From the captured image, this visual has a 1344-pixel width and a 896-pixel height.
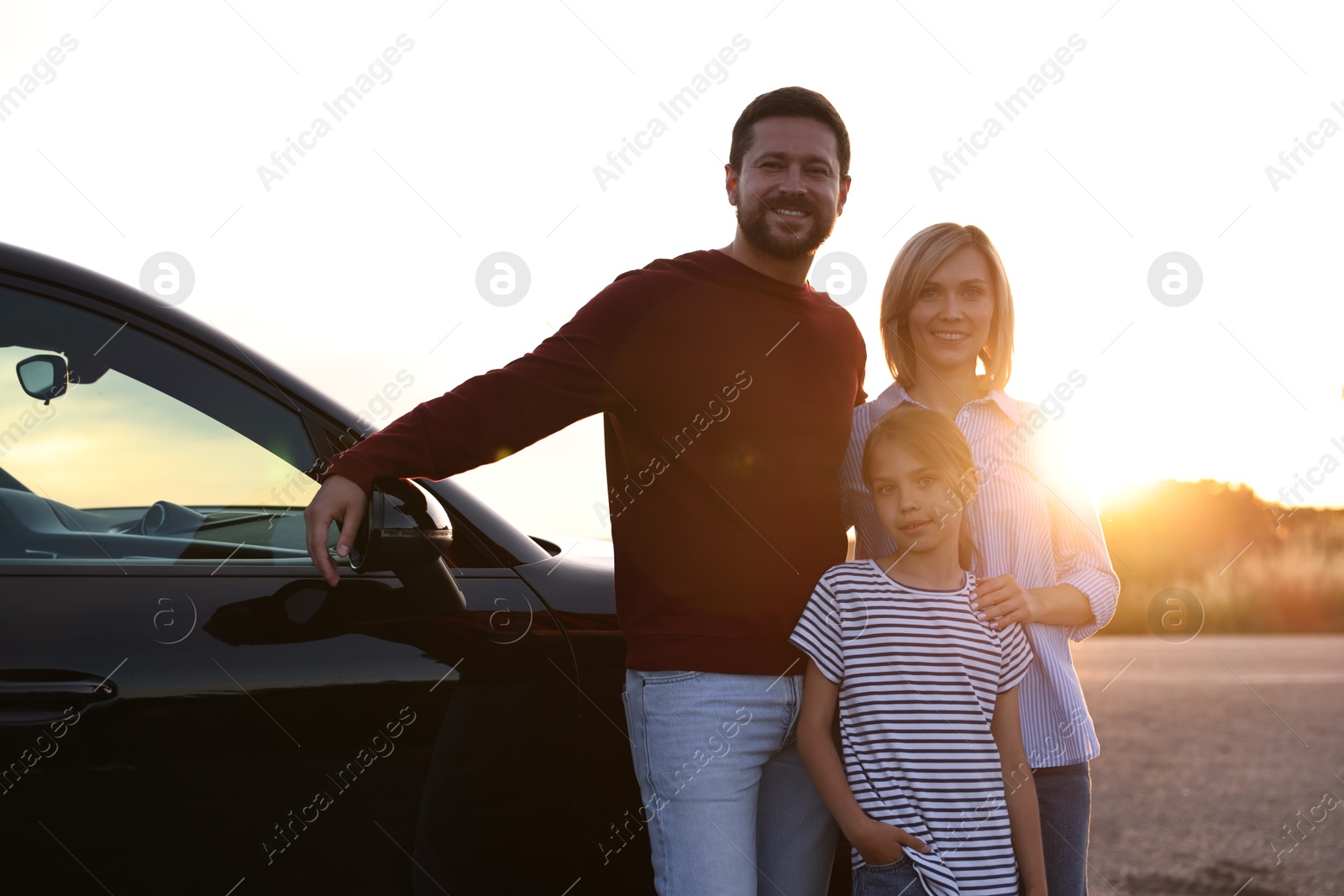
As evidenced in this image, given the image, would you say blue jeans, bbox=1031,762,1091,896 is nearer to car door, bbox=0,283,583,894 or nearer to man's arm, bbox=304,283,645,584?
car door, bbox=0,283,583,894

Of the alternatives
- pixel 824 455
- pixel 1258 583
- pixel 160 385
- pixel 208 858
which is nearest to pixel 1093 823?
pixel 824 455

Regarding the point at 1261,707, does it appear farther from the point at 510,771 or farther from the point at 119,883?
the point at 119,883

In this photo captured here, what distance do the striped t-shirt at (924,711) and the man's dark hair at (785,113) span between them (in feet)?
3.22

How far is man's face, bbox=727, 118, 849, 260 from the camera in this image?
210cm

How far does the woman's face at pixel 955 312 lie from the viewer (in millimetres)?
2168

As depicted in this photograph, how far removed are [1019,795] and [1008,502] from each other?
56 cm

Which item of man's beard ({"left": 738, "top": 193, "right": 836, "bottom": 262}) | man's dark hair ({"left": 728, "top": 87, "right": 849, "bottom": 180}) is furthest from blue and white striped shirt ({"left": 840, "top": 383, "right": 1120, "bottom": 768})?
man's dark hair ({"left": 728, "top": 87, "right": 849, "bottom": 180})

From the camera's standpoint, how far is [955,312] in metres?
2.15

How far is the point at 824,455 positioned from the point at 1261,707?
5063mm

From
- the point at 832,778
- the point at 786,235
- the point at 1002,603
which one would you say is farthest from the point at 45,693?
the point at 1002,603

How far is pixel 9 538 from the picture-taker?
1845mm

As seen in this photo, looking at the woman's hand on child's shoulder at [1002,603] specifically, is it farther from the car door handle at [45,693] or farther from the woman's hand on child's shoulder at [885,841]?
the car door handle at [45,693]

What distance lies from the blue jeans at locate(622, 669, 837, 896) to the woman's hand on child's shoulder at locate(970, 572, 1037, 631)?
37 cm

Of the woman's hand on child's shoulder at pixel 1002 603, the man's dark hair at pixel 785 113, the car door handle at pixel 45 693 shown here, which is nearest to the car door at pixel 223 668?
the car door handle at pixel 45 693
